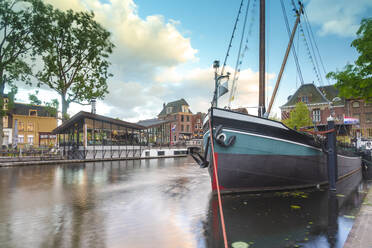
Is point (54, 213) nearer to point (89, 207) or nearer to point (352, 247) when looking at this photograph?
point (89, 207)

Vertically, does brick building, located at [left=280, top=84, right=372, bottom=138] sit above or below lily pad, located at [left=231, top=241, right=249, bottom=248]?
above

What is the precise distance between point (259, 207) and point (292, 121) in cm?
3484

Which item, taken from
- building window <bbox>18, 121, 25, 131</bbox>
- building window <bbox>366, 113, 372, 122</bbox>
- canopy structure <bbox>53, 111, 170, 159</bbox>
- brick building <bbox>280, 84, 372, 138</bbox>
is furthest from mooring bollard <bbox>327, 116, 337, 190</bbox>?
building window <bbox>18, 121, 25, 131</bbox>

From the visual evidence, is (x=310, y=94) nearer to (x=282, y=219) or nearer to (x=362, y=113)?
(x=362, y=113)

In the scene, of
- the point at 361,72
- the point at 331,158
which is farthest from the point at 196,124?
the point at 331,158

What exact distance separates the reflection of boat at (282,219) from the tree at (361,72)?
6.12m

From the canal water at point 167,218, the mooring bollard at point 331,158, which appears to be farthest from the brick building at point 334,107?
the canal water at point 167,218

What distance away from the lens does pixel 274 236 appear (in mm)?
4426

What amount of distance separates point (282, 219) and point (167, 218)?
8.64ft

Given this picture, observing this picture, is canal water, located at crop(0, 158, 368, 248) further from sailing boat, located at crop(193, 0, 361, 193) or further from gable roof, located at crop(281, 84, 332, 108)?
gable roof, located at crop(281, 84, 332, 108)

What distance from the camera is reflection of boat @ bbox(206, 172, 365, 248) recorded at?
430 centimetres

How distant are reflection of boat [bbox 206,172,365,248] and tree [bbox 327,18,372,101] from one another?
6.12m

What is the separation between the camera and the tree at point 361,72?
11.6 meters

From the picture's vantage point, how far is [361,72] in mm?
11867
